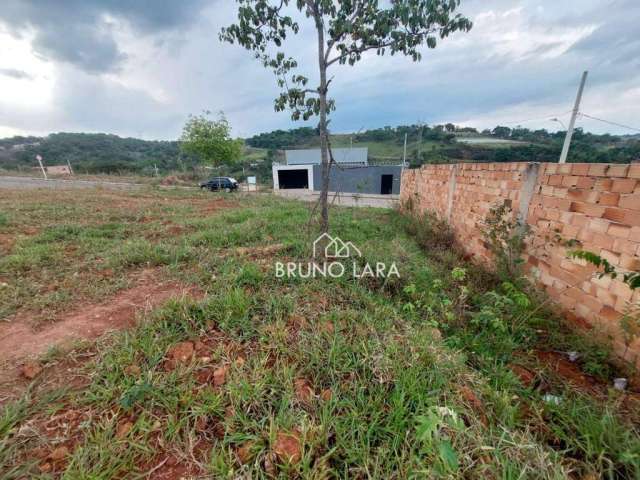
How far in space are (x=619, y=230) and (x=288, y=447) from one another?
269cm

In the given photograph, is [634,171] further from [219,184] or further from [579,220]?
[219,184]

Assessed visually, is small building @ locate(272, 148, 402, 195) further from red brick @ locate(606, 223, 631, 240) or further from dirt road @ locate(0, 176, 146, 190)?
red brick @ locate(606, 223, 631, 240)

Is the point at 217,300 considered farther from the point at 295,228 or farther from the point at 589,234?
the point at 589,234

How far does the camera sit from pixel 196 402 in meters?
1.27

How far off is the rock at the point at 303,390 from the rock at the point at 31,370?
1512 millimetres

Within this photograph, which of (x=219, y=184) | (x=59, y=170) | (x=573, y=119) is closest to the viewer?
(x=573, y=119)

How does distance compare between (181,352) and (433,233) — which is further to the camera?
(433,233)

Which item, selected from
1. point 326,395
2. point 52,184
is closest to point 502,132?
point 326,395

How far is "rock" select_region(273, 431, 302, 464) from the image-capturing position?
3.39ft

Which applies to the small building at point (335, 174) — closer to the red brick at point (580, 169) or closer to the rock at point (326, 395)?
the red brick at point (580, 169)

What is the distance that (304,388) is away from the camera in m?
1.35

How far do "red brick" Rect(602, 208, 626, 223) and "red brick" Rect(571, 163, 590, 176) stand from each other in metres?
0.41

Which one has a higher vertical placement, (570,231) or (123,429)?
(570,231)

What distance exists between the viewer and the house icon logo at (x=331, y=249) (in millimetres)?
2986
